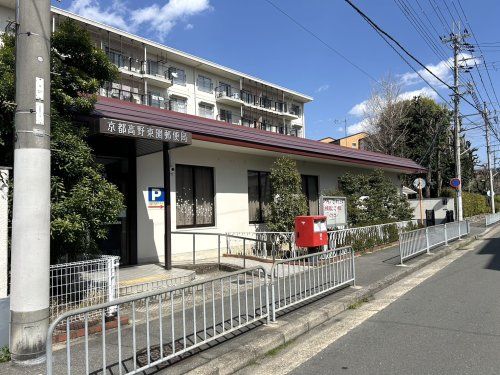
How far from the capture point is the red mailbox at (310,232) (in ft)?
37.0

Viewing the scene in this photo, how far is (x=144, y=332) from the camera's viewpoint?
5.91 m

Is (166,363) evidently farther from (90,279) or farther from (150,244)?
(150,244)

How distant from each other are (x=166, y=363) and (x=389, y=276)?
22.0 feet

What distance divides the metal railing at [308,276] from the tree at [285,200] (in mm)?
4830

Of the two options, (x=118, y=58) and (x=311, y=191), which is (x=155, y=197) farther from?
(x=118, y=58)

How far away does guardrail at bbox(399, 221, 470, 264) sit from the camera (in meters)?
11.9

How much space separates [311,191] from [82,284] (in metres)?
13.1

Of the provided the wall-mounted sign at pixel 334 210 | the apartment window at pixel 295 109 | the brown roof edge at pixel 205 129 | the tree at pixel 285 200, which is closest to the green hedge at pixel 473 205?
the brown roof edge at pixel 205 129

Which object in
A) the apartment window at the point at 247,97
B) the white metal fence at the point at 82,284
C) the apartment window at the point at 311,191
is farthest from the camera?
the apartment window at the point at 247,97

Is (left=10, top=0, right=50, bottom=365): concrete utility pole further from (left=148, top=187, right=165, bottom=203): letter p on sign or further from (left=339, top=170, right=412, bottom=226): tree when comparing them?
(left=339, top=170, right=412, bottom=226): tree

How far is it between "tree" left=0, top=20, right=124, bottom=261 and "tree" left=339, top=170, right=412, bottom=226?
452 inches

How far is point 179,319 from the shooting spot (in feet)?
21.3

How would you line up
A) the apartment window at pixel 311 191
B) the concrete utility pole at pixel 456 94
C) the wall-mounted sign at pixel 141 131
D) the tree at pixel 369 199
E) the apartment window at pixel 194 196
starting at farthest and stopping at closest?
the concrete utility pole at pixel 456 94
the apartment window at pixel 311 191
the tree at pixel 369 199
the apartment window at pixel 194 196
the wall-mounted sign at pixel 141 131

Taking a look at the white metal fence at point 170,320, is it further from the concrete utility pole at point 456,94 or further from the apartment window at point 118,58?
the apartment window at point 118,58
